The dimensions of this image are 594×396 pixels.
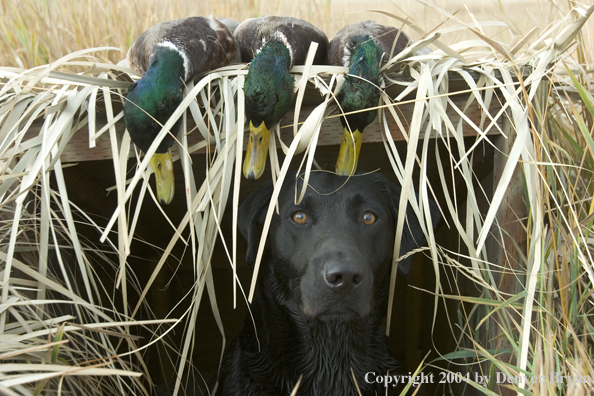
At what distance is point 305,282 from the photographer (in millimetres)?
1478

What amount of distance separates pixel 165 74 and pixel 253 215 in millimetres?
612

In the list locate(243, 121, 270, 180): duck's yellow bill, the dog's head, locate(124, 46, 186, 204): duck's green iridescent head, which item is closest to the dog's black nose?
the dog's head

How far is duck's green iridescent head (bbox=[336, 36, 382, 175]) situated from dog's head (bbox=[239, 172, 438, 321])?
18 centimetres

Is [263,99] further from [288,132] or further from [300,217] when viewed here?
[300,217]

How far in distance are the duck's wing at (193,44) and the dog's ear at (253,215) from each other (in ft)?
1.63

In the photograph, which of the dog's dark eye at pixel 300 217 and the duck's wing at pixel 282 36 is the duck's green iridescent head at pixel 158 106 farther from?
the dog's dark eye at pixel 300 217

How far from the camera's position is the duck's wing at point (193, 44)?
1.54 meters

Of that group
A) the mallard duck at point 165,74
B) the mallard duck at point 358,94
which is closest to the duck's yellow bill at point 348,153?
the mallard duck at point 358,94

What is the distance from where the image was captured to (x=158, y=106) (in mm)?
1375

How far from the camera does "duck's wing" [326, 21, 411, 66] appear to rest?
163 cm

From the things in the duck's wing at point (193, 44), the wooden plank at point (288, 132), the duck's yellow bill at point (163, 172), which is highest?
the duck's wing at point (193, 44)

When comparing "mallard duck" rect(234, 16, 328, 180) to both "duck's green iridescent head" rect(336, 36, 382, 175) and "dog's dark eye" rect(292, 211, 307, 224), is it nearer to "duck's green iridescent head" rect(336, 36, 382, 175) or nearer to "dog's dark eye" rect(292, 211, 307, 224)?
"duck's green iridescent head" rect(336, 36, 382, 175)

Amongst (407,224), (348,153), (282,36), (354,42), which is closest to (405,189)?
(348,153)

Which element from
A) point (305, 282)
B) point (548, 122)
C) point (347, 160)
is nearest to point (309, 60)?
point (347, 160)
